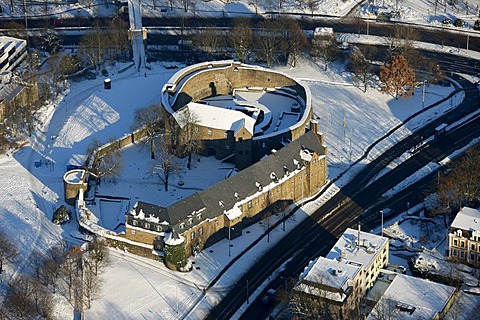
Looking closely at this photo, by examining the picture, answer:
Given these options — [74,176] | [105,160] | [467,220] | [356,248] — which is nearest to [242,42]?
[105,160]

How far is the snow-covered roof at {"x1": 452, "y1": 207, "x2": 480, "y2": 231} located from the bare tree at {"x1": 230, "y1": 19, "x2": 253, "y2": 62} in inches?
2525

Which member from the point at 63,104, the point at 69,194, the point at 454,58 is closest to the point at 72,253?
the point at 69,194

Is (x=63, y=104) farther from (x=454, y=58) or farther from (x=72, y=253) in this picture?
(x=454, y=58)

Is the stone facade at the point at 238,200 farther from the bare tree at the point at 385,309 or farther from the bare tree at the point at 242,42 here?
the bare tree at the point at 242,42

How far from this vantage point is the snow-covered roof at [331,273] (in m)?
121

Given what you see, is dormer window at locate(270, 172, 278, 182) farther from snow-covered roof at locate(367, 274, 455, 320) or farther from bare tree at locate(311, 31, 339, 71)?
bare tree at locate(311, 31, 339, 71)

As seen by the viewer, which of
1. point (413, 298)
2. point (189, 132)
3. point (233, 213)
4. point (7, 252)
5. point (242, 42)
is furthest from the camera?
point (242, 42)

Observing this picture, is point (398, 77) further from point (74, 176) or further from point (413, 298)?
point (413, 298)

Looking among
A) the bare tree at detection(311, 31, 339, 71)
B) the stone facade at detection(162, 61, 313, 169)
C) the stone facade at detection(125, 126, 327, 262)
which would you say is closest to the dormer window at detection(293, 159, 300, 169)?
the stone facade at detection(125, 126, 327, 262)

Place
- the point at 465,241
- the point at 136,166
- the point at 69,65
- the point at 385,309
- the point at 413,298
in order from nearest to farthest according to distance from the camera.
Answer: the point at 385,309 → the point at 413,298 → the point at 465,241 → the point at 136,166 → the point at 69,65

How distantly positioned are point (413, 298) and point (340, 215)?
25960 millimetres

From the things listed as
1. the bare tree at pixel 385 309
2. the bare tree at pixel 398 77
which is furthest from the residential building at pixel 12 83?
the bare tree at pixel 385 309

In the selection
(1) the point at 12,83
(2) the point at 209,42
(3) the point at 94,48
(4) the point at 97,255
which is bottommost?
(4) the point at 97,255

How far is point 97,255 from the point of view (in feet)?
432
